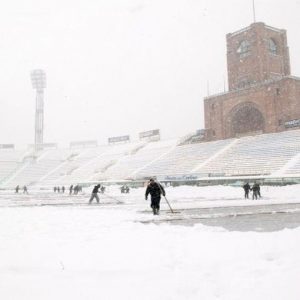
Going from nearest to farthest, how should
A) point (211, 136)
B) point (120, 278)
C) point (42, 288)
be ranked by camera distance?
1. point (42, 288)
2. point (120, 278)
3. point (211, 136)

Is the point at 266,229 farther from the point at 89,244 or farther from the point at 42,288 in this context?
the point at 42,288

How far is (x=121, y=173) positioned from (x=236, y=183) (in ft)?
84.4

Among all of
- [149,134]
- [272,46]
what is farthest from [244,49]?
[149,134]

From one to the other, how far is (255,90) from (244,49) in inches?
358

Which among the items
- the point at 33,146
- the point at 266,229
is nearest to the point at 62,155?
the point at 33,146

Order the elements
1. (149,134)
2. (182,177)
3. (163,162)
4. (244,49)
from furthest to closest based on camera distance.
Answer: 1. (149,134)
2. (244,49)
3. (163,162)
4. (182,177)

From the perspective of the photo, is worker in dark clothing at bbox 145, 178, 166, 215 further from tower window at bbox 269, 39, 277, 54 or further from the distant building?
tower window at bbox 269, 39, 277, 54

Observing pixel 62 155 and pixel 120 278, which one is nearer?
pixel 120 278

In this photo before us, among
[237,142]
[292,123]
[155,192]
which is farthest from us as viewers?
[237,142]

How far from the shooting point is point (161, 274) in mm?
5938

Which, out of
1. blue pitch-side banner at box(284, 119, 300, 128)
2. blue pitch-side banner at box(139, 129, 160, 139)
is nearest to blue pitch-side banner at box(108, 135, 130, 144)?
blue pitch-side banner at box(139, 129, 160, 139)

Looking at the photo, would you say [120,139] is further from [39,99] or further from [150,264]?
[150,264]

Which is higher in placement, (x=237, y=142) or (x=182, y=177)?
(x=237, y=142)

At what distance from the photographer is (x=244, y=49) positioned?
62500 millimetres
